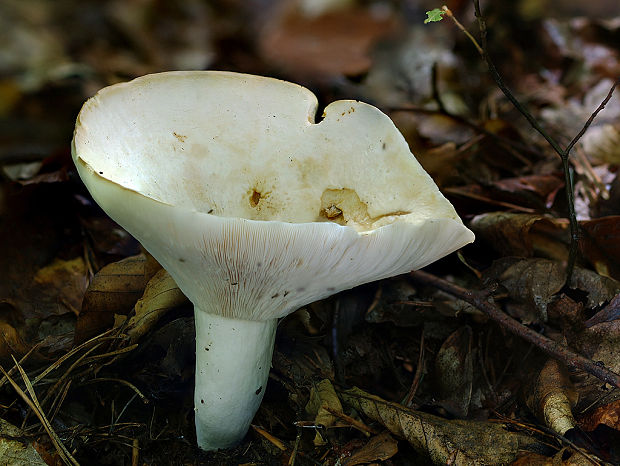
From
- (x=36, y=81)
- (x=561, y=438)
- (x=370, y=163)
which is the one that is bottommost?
(x=36, y=81)

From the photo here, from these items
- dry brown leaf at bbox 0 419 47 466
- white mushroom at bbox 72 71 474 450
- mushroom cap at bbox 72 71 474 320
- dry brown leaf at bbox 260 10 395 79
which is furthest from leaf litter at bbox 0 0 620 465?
dry brown leaf at bbox 260 10 395 79

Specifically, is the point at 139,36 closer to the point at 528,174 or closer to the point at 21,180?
the point at 21,180

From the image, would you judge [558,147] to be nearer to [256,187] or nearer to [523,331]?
[523,331]

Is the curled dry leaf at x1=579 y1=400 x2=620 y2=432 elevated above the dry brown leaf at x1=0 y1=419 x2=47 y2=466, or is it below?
above

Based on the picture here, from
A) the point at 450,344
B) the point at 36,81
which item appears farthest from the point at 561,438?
the point at 36,81

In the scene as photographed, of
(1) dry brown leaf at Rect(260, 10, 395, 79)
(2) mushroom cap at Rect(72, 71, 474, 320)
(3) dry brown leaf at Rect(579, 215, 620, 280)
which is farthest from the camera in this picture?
(1) dry brown leaf at Rect(260, 10, 395, 79)

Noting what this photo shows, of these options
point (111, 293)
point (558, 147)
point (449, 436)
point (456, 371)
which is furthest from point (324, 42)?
point (449, 436)

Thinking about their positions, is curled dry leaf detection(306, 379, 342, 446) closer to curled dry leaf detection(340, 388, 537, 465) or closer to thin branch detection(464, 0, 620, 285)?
curled dry leaf detection(340, 388, 537, 465)

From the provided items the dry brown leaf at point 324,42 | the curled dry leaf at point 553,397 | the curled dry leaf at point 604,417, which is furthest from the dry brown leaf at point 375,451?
the dry brown leaf at point 324,42
